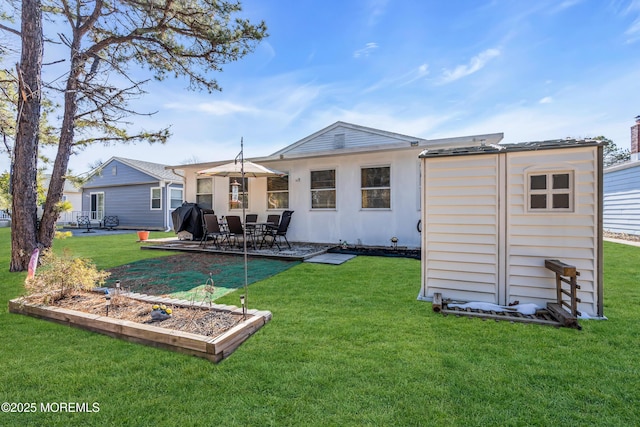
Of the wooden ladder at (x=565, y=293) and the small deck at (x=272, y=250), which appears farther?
the small deck at (x=272, y=250)

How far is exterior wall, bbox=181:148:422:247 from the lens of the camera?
764 centimetres

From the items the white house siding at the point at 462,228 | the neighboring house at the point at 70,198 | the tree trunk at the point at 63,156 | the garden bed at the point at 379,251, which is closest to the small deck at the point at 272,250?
the garden bed at the point at 379,251

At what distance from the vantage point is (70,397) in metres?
1.85

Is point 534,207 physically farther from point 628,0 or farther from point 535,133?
point 535,133

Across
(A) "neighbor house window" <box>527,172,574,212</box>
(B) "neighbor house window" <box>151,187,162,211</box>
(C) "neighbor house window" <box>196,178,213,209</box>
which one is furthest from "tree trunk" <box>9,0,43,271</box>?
(B) "neighbor house window" <box>151,187,162,211</box>

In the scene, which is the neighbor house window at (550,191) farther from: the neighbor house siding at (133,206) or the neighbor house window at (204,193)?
the neighbor house siding at (133,206)

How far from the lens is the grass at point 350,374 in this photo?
1693mm

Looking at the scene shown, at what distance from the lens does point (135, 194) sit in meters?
17.6

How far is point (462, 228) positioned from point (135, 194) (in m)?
19.0

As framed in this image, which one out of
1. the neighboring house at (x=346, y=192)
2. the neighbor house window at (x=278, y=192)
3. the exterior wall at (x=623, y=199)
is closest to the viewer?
the neighboring house at (x=346, y=192)

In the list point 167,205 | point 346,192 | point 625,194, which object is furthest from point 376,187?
point 167,205

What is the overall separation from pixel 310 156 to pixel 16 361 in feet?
23.1

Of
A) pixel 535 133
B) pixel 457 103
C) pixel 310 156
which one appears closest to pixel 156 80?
pixel 310 156

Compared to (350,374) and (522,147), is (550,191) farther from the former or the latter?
(350,374)
